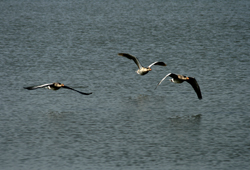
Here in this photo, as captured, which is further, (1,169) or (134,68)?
(134,68)

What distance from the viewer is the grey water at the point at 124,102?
62.5ft

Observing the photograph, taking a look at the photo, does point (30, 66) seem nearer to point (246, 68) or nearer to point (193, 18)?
point (246, 68)

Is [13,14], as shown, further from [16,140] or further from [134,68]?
[16,140]

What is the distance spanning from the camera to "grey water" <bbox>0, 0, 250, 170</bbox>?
19.0 m

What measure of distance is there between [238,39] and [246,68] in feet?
49.0

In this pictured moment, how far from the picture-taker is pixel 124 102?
2709 cm

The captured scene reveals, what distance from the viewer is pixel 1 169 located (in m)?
17.6

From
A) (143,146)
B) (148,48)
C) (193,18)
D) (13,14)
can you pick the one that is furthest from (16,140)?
(13,14)

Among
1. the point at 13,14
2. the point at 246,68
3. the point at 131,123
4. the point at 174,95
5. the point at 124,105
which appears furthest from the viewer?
the point at 13,14

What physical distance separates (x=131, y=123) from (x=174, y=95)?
230 inches

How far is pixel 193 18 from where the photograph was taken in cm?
7288

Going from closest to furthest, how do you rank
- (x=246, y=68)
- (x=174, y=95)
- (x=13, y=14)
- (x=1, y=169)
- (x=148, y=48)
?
(x=1, y=169) < (x=174, y=95) < (x=246, y=68) < (x=148, y=48) < (x=13, y=14)

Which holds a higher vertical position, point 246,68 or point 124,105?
point 246,68

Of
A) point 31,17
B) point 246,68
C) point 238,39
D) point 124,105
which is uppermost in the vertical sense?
point 31,17
